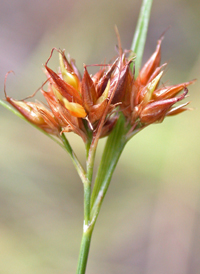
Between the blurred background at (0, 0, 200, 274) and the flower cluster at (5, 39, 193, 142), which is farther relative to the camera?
the blurred background at (0, 0, 200, 274)

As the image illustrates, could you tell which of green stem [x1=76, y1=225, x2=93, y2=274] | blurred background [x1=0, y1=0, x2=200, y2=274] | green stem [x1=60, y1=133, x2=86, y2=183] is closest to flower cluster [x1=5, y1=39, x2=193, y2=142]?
green stem [x1=60, y1=133, x2=86, y2=183]

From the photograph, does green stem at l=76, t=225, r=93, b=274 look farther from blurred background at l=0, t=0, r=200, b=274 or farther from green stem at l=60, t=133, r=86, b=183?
blurred background at l=0, t=0, r=200, b=274

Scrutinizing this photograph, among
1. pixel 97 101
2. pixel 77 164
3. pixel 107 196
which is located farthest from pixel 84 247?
pixel 107 196

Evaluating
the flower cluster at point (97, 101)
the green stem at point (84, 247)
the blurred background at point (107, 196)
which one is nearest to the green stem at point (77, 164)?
the flower cluster at point (97, 101)

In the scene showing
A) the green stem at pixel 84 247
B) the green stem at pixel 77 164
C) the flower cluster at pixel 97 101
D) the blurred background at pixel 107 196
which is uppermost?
the flower cluster at pixel 97 101

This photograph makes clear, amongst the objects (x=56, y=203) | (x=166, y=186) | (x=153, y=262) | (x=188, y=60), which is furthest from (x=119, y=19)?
(x=153, y=262)

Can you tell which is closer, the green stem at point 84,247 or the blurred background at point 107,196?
the green stem at point 84,247

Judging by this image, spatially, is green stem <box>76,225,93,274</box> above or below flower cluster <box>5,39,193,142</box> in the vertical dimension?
below

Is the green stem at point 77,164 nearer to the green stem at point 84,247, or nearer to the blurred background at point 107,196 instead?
the green stem at point 84,247
